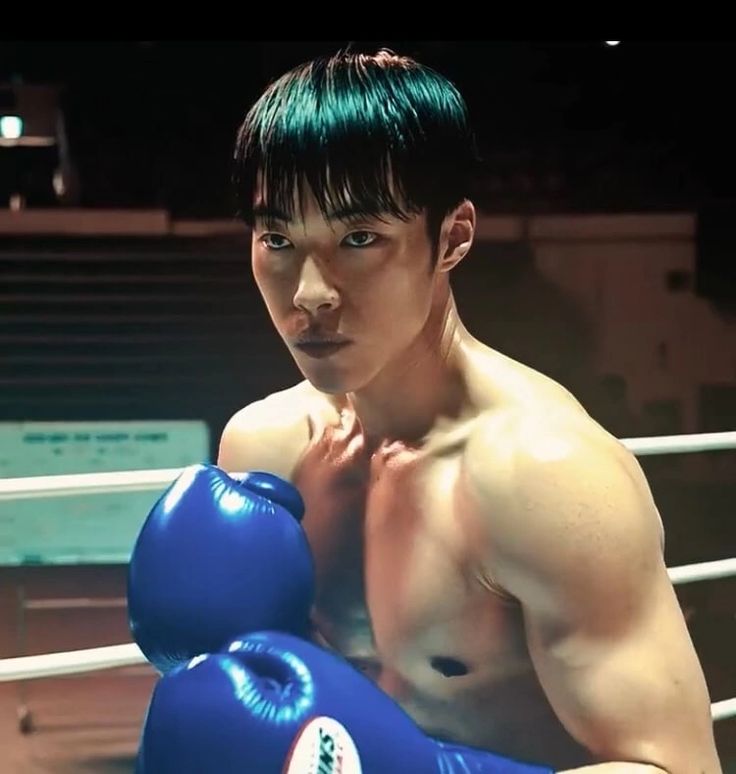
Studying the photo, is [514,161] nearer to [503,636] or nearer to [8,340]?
[503,636]

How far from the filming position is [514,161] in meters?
1.45

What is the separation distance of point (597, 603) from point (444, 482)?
0.16 metres

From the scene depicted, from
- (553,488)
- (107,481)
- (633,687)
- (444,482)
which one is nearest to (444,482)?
(444,482)

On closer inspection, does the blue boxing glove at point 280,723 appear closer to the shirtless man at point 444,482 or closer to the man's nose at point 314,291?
the shirtless man at point 444,482

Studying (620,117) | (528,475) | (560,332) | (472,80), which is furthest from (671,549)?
(528,475)

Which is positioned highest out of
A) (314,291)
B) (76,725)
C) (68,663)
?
(314,291)

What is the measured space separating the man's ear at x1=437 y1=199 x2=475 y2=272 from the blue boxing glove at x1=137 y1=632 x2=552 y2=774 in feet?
1.09

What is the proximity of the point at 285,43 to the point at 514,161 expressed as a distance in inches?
14.9

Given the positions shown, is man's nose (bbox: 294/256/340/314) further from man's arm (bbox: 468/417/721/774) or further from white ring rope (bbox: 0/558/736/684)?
white ring rope (bbox: 0/558/736/684)

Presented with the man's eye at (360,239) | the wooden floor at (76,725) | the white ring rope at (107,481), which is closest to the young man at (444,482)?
the man's eye at (360,239)

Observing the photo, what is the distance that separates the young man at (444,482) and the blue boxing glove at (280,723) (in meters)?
0.10

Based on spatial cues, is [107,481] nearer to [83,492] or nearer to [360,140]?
[83,492]

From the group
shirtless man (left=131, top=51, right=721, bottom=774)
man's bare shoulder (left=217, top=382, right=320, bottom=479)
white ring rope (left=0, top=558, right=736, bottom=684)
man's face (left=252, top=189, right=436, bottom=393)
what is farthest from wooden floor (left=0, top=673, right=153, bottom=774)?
man's face (left=252, top=189, right=436, bottom=393)

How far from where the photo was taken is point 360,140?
0.76 metres
